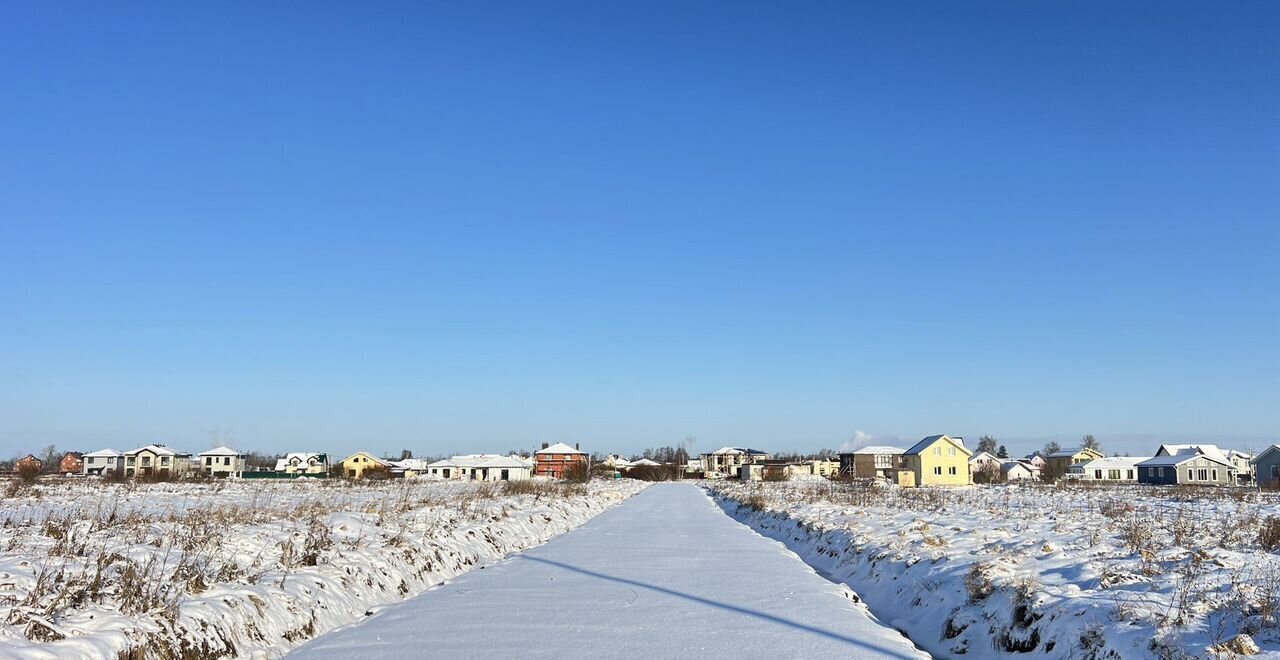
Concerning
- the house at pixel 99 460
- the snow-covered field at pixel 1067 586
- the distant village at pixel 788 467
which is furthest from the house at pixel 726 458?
the snow-covered field at pixel 1067 586

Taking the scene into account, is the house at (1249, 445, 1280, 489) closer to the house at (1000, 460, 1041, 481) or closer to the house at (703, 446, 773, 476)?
Answer: the house at (1000, 460, 1041, 481)

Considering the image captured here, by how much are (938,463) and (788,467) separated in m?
44.7

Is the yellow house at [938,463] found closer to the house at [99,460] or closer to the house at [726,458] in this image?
the house at [726,458]

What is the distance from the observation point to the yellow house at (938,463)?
78.8 m

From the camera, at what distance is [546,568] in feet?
47.3

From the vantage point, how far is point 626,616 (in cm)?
973

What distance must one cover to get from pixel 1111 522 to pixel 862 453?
293ft

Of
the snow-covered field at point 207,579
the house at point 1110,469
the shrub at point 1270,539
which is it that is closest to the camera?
the snow-covered field at point 207,579

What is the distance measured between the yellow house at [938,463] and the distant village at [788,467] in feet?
0.32

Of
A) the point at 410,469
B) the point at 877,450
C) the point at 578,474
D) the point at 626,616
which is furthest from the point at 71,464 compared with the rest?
the point at 626,616

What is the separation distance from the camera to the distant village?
8012 centimetres

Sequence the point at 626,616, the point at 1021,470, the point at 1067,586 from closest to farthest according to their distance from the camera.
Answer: the point at 1067,586, the point at 626,616, the point at 1021,470

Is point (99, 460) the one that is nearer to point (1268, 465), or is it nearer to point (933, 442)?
point (933, 442)

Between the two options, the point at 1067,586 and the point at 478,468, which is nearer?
the point at 1067,586
